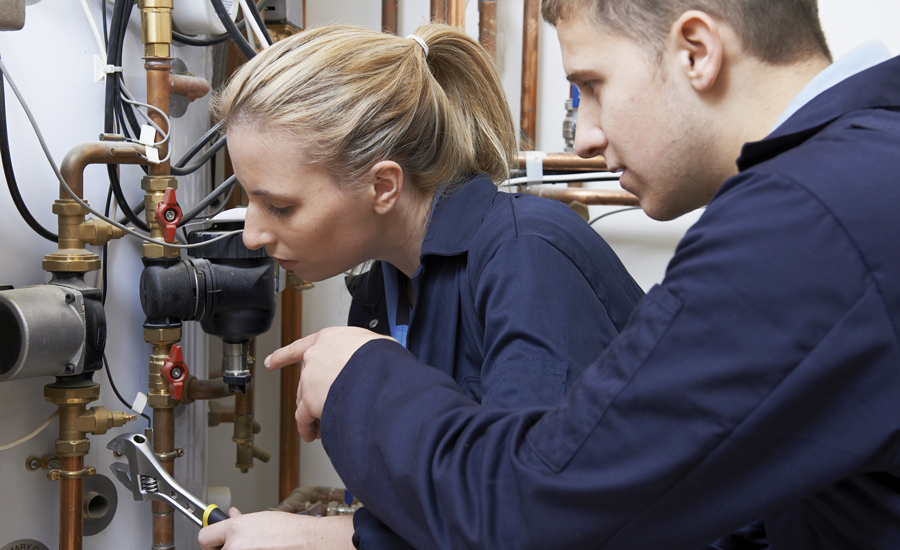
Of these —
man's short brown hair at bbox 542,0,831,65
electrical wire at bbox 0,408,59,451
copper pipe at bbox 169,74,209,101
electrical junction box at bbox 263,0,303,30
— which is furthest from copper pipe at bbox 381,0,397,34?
man's short brown hair at bbox 542,0,831,65

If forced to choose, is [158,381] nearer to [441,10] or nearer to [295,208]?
[295,208]

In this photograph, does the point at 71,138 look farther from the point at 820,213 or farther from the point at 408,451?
the point at 820,213

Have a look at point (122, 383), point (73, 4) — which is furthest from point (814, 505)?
point (73, 4)

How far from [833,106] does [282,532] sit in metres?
0.61

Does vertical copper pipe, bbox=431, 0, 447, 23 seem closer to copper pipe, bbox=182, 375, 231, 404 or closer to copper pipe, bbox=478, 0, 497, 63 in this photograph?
copper pipe, bbox=478, 0, 497, 63

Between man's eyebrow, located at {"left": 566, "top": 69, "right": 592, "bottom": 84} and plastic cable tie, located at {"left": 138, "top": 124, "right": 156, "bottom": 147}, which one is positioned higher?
man's eyebrow, located at {"left": 566, "top": 69, "right": 592, "bottom": 84}

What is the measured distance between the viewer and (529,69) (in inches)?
64.6

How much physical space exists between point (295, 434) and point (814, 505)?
1.41m

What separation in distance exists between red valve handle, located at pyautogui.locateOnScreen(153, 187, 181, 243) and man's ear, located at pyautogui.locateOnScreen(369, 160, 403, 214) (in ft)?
1.16

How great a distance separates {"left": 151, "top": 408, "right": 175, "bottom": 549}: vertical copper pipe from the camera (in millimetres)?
1118

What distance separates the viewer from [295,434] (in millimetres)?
1737

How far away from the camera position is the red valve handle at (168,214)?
105cm

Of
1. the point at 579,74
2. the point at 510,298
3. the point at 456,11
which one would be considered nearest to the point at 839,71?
the point at 579,74

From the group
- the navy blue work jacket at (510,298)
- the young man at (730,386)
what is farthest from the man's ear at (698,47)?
the navy blue work jacket at (510,298)
